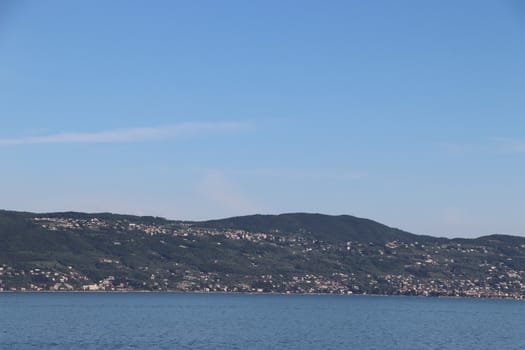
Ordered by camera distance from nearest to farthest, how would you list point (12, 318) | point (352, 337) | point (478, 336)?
point (352, 337)
point (478, 336)
point (12, 318)

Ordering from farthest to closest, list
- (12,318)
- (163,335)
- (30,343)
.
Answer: (12,318) < (163,335) < (30,343)

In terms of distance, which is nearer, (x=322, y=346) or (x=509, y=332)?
(x=322, y=346)

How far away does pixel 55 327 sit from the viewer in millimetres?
161125

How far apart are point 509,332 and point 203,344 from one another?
282ft

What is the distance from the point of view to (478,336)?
6737 inches

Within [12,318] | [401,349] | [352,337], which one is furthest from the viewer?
[12,318]

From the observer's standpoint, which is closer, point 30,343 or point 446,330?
point 30,343

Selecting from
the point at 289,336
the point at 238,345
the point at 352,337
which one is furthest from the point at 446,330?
the point at 238,345

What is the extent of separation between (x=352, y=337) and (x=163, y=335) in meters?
36.8

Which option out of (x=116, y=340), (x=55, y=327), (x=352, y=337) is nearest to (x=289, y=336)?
(x=352, y=337)

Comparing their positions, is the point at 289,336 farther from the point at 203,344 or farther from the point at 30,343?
the point at 30,343

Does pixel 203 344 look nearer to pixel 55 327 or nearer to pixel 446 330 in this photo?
pixel 55 327

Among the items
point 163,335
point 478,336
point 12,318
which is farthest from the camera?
point 12,318

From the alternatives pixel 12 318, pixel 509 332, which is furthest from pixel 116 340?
pixel 509 332
